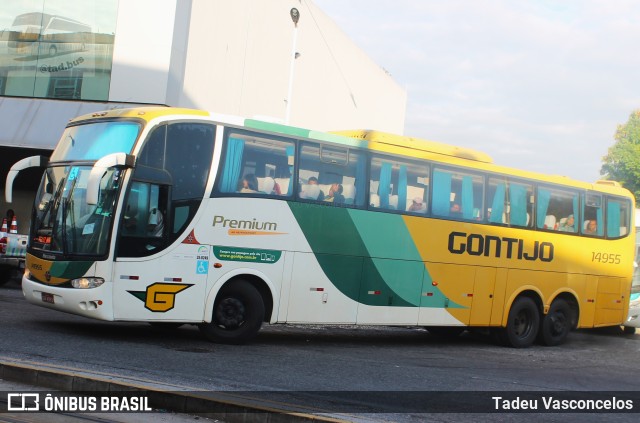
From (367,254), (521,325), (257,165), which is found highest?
(257,165)

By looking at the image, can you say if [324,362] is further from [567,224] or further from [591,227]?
[591,227]

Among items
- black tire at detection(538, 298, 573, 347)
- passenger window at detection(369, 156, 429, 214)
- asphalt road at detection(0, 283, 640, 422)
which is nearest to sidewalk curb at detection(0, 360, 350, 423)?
asphalt road at detection(0, 283, 640, 422)

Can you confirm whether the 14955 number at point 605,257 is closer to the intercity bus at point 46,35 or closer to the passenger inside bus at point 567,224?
the passenger inside bus at point 567,224

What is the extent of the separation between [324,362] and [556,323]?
774cm

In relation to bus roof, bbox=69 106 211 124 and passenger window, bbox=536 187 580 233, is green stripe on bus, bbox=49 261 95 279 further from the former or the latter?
passenger window, bbox=536 187 580 233

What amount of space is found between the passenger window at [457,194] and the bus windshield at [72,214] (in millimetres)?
6111

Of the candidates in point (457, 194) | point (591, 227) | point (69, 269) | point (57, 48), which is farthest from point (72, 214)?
point (57, 48)

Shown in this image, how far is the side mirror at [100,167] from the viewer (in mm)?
10944

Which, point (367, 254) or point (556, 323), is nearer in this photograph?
point (367, 254)

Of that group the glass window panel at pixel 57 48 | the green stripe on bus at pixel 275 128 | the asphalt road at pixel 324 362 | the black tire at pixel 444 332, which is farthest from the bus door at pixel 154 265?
the glass window panel at pixel 57 48

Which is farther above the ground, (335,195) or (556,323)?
(335,195)

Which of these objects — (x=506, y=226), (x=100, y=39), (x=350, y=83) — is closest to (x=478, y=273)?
(x=506, y=226)

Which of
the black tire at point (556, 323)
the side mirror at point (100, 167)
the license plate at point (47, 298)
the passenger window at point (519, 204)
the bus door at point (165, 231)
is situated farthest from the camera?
the black tire at point (556, 323)

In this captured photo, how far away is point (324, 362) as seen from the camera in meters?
11.7
